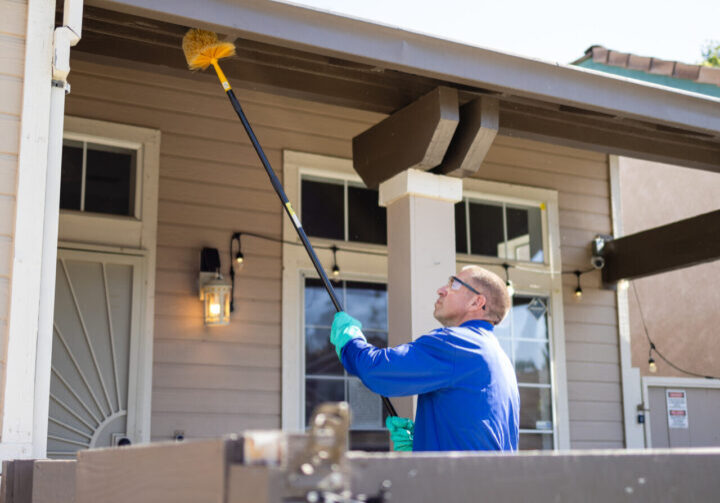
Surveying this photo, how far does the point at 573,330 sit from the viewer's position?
6.62 m

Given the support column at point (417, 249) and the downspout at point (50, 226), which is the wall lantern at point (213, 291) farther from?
the downspout at point (50, 226)

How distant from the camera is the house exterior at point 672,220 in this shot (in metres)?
10.0

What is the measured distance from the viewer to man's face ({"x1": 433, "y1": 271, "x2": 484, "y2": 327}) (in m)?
2.91

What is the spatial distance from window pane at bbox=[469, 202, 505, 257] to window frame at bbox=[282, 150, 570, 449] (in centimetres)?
8

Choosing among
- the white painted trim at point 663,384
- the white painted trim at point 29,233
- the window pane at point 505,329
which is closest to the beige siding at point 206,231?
the window pane at point 505,329

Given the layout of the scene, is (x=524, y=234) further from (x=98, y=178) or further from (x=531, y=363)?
(x=98, y=178)

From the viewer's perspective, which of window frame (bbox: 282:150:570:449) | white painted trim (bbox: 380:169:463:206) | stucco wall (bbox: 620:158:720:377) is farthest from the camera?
stucco wall (bbox: 620:158:720:377)

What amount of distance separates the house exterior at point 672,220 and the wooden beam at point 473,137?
5459mm

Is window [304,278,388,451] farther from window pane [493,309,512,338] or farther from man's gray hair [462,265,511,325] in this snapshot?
man's gray hair [462,265,511,325]

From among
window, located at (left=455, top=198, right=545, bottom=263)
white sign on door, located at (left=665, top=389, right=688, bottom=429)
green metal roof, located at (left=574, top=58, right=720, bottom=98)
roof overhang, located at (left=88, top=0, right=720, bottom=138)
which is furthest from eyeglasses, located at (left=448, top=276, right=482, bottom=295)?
green metal roof, located at (left=574, top=58, right=720, bottom=98)

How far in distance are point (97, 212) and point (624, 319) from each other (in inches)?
160

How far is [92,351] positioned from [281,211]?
146 cm

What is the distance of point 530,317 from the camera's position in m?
6.55

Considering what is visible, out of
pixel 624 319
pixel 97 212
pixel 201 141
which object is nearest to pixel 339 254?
pixel 201 141
